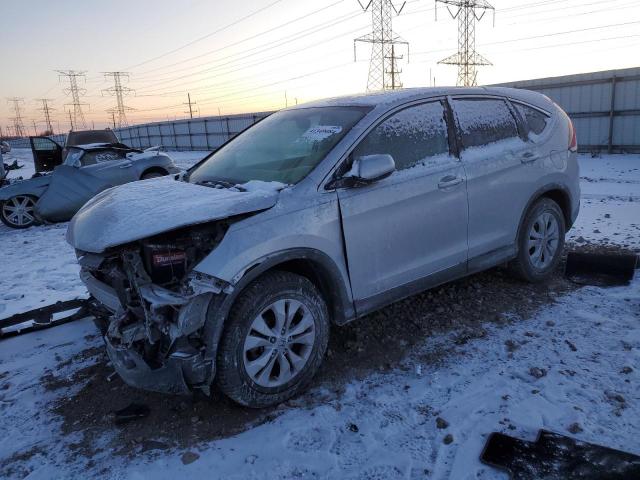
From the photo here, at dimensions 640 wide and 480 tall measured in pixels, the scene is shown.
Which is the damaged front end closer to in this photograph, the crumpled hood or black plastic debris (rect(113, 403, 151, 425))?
the crumpled hood

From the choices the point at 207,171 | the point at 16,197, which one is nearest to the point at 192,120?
the point at 16,197

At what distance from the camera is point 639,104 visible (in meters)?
15.0

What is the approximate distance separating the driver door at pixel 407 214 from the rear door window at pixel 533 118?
1.08 meters

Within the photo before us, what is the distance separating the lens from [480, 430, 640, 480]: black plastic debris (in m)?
2.35

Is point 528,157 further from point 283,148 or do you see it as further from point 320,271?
point 320,271

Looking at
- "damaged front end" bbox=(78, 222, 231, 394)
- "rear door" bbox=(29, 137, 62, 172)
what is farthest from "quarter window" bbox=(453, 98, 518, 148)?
"rear door" bbox=(29, 137, 62, 172)

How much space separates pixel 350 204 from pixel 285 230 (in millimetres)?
519

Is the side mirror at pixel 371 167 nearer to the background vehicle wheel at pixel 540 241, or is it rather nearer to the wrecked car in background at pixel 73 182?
the background vehicle wheel at pixel 540 241

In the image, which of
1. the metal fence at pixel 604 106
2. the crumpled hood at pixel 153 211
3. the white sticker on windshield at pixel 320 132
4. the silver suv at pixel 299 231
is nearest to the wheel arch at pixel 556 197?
the silver suv at pixel 299 231

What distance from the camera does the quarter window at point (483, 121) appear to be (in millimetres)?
3994

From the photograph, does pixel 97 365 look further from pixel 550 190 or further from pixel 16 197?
pixel 16 197

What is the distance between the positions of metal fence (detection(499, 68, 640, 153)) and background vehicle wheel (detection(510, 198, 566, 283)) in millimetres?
13151

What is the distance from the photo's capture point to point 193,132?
36.0m

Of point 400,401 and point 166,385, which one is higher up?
point 166,385
